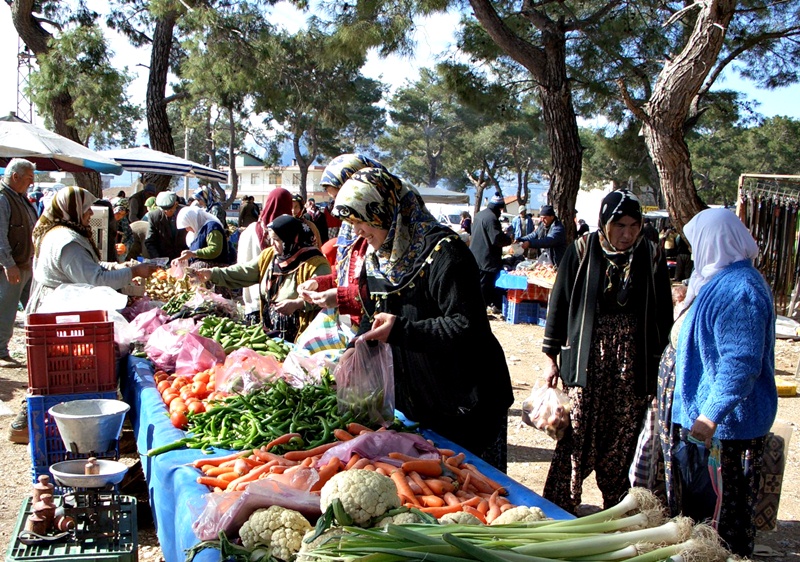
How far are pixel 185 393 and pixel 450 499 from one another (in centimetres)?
188

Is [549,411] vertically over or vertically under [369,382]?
under

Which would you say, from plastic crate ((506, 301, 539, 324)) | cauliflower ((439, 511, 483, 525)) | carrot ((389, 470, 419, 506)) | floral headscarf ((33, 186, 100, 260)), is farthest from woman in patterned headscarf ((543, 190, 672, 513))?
plastic crate ((506, 301, 539, 324))

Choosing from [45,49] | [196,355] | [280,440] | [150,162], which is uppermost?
[45,49]

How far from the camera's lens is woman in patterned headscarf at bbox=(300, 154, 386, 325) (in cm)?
341

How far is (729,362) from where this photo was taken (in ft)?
9.46

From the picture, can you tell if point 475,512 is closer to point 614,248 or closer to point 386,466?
point 386,466

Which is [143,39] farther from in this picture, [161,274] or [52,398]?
[52,398]

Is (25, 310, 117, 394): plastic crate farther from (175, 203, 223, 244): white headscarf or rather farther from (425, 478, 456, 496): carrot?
(175, 203, 223, 244): white headscarf

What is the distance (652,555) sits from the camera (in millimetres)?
1766

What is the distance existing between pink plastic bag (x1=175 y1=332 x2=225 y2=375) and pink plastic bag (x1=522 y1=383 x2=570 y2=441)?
1938mm

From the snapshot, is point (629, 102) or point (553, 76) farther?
point (553, 76)

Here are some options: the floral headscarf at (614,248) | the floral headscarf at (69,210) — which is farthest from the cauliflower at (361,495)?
the floral headscarf at (69,210)

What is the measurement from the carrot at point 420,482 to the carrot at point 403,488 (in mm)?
36

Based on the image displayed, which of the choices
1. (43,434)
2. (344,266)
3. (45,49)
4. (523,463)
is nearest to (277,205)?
(344,266)
